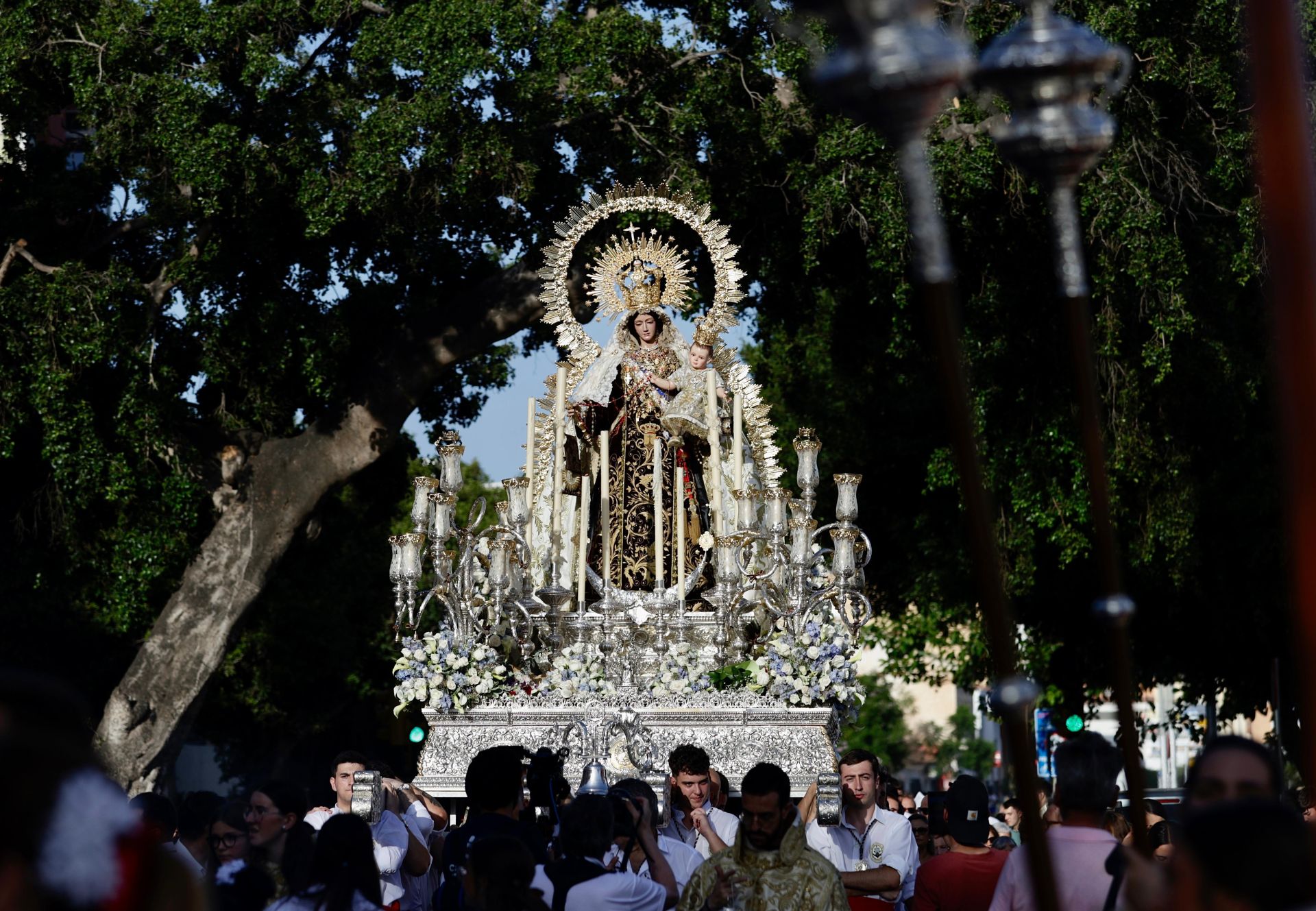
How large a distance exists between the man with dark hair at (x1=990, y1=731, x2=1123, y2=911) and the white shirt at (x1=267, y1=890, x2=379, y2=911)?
5.75 feet

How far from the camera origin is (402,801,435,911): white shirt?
800 centimetres

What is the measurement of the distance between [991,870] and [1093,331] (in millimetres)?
11295

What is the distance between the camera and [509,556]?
1346cm

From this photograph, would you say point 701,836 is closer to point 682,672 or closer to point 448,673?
point 682,672

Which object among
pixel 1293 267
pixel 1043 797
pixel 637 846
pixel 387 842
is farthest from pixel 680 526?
pixel 1293 267

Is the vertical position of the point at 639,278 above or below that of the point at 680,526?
above

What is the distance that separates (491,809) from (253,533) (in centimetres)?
1251

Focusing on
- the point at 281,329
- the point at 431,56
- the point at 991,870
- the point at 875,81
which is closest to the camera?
the point at 875,81

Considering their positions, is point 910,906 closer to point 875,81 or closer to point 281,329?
point 875,81

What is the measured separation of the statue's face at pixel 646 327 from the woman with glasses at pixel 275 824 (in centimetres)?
864

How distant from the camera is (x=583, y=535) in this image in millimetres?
14141

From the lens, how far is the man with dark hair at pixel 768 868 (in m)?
6.18

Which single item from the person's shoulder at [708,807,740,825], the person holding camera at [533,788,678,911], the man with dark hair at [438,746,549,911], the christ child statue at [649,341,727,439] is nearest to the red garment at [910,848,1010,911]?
the person holding camera at [533,788,678,911]

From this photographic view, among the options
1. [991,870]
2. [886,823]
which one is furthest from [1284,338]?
[886,823]
